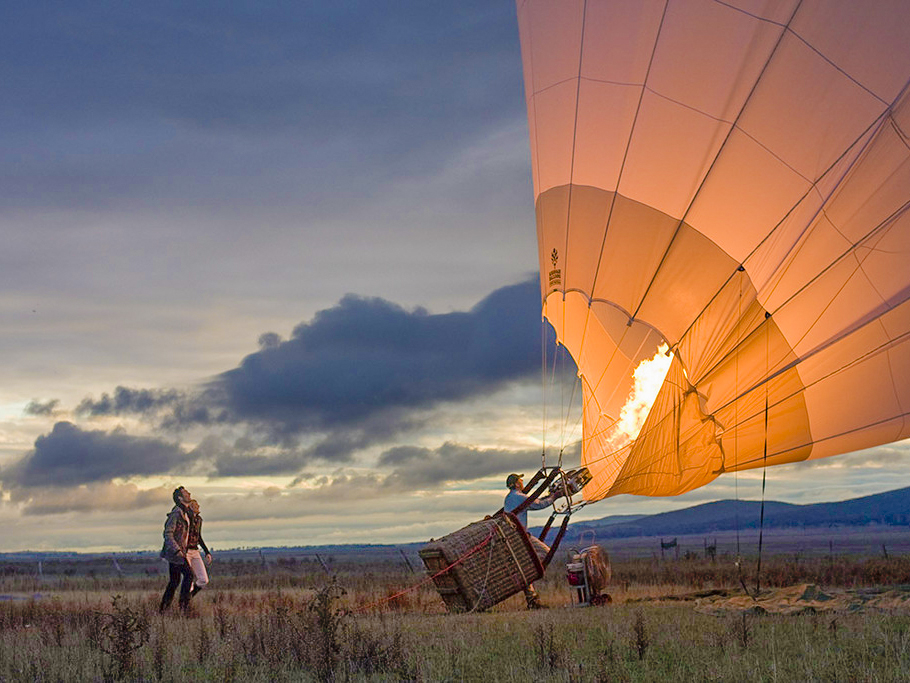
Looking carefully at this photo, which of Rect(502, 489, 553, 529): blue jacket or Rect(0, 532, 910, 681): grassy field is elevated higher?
Rect(502, 489, 553, 529): blue jacket

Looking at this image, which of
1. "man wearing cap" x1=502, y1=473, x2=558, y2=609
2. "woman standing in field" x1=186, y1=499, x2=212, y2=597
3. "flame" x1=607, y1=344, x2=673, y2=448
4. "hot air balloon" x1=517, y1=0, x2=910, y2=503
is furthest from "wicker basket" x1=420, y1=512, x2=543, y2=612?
"woman standing in field" x1=186, y1=499, x2=212, y2=597

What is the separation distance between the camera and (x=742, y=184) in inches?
417

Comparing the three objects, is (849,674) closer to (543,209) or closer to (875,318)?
(875,318)

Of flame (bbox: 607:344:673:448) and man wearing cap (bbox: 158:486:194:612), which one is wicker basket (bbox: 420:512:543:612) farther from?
man wearing cap (bbox: 158:486:194:612)

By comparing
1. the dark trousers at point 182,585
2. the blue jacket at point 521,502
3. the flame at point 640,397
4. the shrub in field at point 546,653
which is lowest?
the shrub in field at point 546,653

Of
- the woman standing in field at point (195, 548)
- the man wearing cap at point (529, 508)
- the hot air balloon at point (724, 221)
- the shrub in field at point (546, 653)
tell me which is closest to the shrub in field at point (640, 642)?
the shrub in field at point (546, 653)

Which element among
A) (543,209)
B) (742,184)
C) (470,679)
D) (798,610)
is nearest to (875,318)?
(742,184)

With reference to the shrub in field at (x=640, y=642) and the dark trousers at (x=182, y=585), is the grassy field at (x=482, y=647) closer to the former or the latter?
the shrub in field at (x=640, y=642)

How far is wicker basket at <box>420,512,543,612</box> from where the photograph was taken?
12828 millimetres

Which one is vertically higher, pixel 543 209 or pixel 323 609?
pixel 543 209

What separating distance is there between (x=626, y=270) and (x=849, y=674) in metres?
5.85

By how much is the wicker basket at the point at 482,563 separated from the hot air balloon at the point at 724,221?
1243 mm

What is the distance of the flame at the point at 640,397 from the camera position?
1234cm

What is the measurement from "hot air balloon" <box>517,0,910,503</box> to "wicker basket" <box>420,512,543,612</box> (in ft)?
4.08
